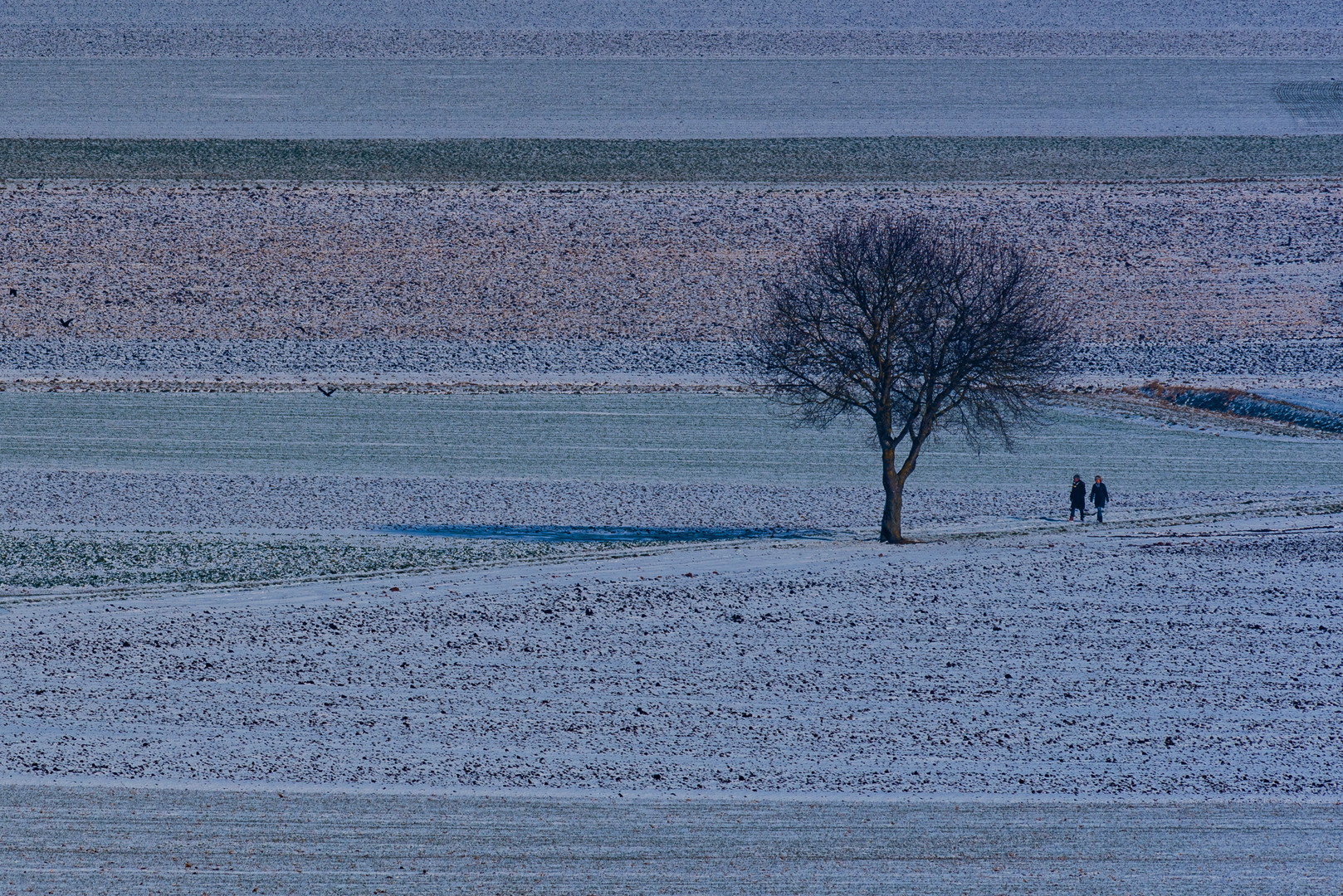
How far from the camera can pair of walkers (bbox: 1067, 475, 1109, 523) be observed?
30.4 metres

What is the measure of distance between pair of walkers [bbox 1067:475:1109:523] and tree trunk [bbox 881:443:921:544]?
3316 millimetres

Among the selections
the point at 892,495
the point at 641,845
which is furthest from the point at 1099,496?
the point at 641,845

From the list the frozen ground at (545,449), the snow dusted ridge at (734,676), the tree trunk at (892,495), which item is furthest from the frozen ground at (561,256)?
the snow dusted ridge at (734,676)

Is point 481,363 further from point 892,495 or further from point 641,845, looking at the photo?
point 641,845

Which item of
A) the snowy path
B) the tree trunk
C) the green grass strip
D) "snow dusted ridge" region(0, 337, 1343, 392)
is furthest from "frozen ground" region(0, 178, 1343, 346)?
the snowy path

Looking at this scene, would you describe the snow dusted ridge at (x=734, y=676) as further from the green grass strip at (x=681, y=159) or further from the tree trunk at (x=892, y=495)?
the green grass strip at (x=681, y=159)

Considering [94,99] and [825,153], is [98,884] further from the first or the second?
[94,99]

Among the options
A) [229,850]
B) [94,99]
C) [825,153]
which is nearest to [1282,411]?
[825,153]

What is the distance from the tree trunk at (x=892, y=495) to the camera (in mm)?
29172

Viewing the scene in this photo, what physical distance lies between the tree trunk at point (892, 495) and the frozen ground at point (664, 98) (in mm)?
33783

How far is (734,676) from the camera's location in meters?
21.4

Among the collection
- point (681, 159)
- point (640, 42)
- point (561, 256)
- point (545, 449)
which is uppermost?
point (640, 42)

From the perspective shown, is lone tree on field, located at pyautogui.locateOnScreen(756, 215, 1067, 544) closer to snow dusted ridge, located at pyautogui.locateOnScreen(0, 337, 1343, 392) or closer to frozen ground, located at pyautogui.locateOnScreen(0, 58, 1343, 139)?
snow dusted ridge, located at pyautogui.locateOnScreen(0, 337, 1343, 392)

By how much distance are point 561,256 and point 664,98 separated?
1580cm
